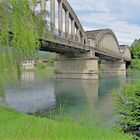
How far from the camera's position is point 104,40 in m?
104

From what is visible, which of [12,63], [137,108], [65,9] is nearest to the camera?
[137,108]

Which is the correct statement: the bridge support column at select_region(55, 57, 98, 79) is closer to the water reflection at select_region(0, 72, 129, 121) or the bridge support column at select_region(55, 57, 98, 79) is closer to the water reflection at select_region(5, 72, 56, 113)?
the water reflection at select_region(0, 72, 129, 121)

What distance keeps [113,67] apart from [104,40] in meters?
19.1

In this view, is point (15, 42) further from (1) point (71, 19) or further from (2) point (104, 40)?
(2) point (104, 40)

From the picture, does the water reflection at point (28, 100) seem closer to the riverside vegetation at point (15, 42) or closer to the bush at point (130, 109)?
the riverside vegetation at point (15, 42)

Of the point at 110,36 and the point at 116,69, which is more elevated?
the point at 110,36

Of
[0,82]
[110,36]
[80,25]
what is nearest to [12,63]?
[0,82]

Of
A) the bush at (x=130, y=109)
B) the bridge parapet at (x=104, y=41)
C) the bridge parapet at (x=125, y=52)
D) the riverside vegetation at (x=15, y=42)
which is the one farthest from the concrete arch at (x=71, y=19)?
the bridge parapet at (x=125, y=52)

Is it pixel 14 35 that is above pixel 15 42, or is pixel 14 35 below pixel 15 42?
above

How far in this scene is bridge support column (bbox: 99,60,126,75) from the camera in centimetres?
11756

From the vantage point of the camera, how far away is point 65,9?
2665 inches

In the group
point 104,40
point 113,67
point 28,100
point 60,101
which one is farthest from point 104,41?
point 28,100

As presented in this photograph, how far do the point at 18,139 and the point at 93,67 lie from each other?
63877 millimetres

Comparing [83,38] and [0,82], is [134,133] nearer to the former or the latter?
[0,82]
